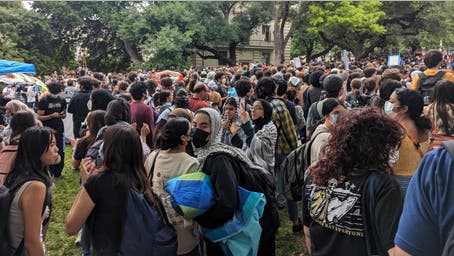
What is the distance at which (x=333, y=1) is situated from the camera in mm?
31781

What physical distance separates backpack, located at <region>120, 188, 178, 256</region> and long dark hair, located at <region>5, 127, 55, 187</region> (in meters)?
0.70

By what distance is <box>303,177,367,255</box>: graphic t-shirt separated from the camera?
2232 mm

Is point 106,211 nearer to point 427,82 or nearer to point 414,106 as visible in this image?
point 414,106

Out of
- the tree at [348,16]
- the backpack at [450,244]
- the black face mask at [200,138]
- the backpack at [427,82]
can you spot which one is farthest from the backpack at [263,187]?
the tree at [348,16]

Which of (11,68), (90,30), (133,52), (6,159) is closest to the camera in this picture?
(6,159)

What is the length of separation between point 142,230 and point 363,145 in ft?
4.86

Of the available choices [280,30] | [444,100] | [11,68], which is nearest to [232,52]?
[280,30]

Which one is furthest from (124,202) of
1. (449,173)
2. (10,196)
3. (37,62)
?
(37,62)

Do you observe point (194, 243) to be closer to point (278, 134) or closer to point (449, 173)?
point (449, 173)

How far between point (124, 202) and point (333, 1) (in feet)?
107

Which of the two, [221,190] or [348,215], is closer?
[348,215]

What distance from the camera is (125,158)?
8.59 ft

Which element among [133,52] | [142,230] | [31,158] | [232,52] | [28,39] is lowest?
[142,230]

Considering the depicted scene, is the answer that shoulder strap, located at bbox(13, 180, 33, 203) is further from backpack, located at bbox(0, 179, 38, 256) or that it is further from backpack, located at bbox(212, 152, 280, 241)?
backpack, located at bbox(212, 152, 280, 241)
